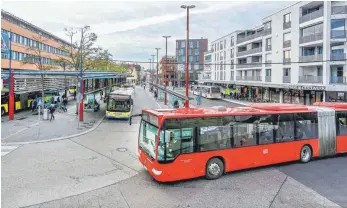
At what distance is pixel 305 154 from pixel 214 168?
519 centimetres

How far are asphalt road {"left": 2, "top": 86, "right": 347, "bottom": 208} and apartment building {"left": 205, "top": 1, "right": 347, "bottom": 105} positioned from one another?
53.3 ft

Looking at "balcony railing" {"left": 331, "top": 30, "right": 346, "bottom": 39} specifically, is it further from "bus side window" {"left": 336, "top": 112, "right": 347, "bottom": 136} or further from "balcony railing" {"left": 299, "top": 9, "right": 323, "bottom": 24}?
"bus side window" {"left": 336, "top": 112, "right": 347, "bottom": 136}

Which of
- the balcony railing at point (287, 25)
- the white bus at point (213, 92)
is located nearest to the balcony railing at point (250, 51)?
the white bus at point (213, 92)

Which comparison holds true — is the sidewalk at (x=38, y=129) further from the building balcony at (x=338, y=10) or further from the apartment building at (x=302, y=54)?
the building balcony at (x=338, y=10)

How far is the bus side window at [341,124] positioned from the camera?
14617 millimetres

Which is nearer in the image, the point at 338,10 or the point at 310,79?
the point at 338,10

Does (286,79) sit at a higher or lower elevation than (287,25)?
lower

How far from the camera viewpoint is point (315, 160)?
45.7 ft

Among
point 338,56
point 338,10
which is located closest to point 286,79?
point 338,56

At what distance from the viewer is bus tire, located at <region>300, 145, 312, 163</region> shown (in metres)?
13.3

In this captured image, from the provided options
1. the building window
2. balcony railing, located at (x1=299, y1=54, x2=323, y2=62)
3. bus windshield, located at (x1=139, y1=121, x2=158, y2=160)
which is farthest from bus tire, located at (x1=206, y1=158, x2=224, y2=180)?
the building window

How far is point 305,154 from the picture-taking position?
13.5m

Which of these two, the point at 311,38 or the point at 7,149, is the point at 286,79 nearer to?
the point at 311,38

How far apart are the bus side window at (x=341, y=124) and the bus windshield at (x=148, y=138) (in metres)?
9.74
